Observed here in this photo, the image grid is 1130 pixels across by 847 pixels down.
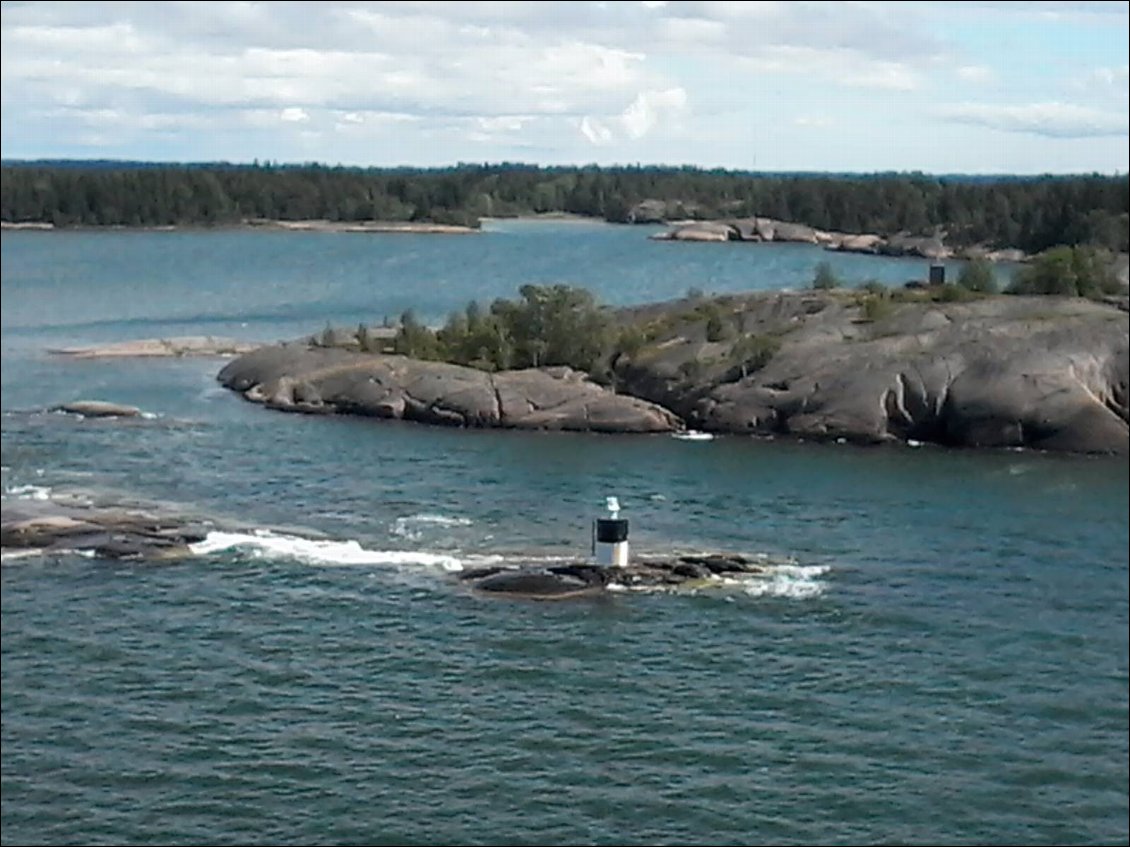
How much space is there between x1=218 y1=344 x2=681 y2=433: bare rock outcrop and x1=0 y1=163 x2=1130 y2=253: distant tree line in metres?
19.9

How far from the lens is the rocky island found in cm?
3488

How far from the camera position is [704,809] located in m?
15.3

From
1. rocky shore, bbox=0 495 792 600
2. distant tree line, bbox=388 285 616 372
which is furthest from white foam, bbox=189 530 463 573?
distant tree line, bbox=388 285 616 372

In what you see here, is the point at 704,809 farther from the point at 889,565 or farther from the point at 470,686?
the point at 889,565

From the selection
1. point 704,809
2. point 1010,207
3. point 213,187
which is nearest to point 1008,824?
point 704,809

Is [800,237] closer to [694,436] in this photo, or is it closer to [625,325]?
[625,325]

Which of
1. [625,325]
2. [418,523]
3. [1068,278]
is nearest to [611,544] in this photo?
[418,523]

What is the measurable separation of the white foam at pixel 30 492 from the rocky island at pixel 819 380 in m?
10.1

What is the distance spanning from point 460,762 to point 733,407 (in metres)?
20.9

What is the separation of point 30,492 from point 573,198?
49282mm

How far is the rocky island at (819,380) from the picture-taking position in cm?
3488

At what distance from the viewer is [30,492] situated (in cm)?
2895

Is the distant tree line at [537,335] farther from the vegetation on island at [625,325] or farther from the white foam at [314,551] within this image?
the white foam at [314,551]

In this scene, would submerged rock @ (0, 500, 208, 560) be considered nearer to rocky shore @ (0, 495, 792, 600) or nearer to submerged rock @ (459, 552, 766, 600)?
rocky shore @ (0, 495, 792, 600)
